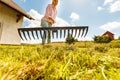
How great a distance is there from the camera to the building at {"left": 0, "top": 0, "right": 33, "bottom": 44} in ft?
40.2

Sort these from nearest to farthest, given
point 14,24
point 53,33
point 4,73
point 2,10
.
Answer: point 4,73 < point 53,33 < point 2,10 < point 14,24

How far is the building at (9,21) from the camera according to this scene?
12254 mm

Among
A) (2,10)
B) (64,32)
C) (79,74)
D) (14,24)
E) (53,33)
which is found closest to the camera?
(79,74)

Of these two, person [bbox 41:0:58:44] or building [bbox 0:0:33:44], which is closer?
person [bbox 41:0:58:44]

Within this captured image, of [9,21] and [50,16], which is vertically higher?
[9,21]

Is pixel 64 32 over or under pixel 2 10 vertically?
under

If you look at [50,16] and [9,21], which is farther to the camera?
[9,21]

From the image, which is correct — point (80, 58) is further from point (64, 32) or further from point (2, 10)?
point (2, 10)

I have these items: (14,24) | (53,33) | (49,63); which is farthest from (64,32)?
(14,24)

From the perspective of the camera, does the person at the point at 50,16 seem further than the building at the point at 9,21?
No

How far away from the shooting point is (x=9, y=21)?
1305 centimetres

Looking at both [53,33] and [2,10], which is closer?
[53,33]

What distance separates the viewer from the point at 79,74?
45.5 inches

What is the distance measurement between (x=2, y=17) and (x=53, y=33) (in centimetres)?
816
